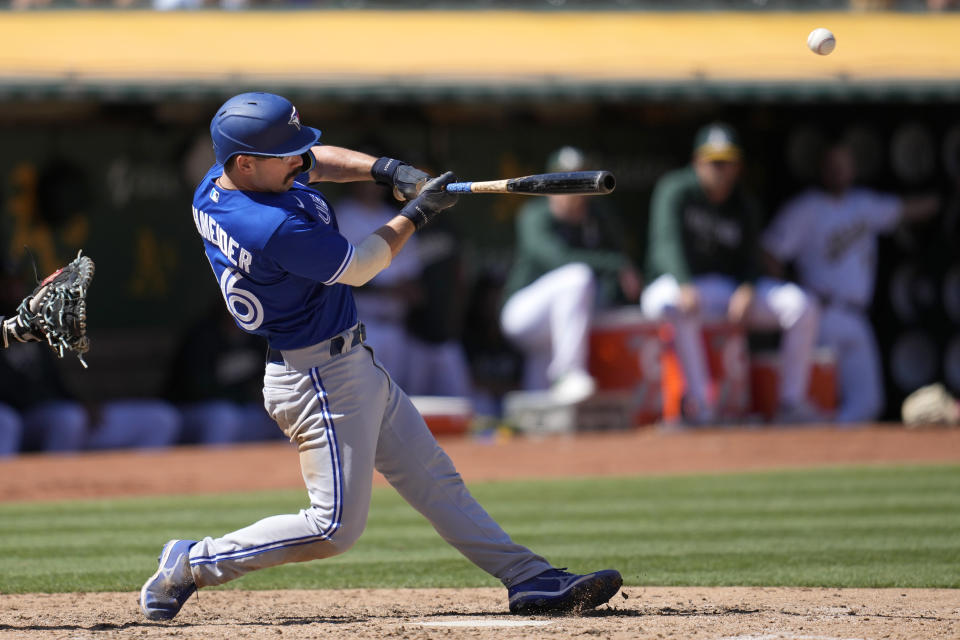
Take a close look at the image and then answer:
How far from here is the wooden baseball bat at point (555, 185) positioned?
13.8ft

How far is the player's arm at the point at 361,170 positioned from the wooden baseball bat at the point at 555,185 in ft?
0.69

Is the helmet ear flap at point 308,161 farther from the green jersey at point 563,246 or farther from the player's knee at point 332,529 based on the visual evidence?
the green jersey at point 563,246

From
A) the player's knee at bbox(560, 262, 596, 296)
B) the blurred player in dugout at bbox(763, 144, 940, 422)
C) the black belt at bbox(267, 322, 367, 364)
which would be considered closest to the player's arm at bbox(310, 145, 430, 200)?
the black belt at bbox(267, 322, 367, 364)

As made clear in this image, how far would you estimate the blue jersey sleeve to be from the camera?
12.9 feet

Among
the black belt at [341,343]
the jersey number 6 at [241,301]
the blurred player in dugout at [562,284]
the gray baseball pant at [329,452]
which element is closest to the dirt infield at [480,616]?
the gray baseball pant at [329,452]

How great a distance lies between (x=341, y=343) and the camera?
417 centimetres

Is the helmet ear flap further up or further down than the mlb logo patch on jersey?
further up

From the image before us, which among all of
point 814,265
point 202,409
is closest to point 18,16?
point 202,409

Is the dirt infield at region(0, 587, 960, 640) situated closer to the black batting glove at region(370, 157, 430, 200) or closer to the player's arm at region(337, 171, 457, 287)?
the player's arm at region(337, 171, 457, 287)

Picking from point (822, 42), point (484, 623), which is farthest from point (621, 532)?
point (822, 42)

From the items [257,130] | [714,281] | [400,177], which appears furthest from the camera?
[714,281]

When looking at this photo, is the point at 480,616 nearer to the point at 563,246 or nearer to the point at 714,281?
the point at 563,246

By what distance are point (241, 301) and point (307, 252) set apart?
0.34m

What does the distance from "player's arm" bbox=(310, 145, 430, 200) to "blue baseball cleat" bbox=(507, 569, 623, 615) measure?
128 cm
